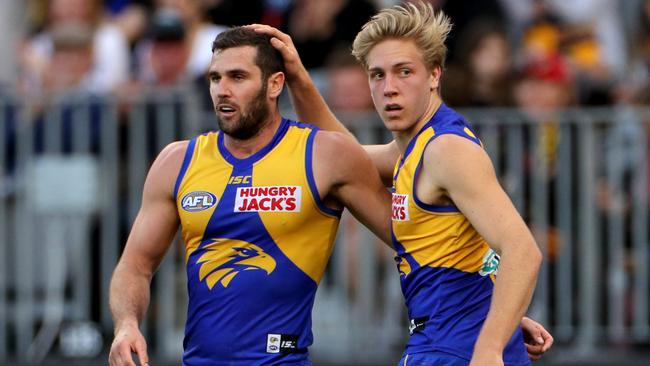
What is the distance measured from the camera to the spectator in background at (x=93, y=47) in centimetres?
1227

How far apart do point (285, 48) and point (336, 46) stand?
211 inches

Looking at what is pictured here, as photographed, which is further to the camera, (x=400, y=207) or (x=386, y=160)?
(x=386, y=160)

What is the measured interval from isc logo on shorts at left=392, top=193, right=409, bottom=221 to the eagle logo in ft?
2.29

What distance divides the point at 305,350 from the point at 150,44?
592 centimetres

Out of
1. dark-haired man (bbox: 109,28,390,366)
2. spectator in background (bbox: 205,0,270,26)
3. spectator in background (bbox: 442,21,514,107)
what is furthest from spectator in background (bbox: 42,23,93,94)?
dark-haired man (bbox: 109,28,390,366)

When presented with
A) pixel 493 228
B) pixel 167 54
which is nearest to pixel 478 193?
Answer: pixel 493 228

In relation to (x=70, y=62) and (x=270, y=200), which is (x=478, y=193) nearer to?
(x=270, y=200)

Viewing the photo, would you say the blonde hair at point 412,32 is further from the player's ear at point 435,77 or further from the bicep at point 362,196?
the bicep at point 362,196

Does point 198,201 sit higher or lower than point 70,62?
lower

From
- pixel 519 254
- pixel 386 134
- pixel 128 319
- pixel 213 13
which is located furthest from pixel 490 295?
pixel 213 13

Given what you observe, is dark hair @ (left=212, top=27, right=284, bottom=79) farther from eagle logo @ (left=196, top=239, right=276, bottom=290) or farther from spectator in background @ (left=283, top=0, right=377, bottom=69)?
spectator in background @ (left=283, top=0, right=377, bottom=69)

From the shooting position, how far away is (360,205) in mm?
6754

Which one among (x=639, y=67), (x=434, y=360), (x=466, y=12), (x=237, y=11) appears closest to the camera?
(x=434, y=360)

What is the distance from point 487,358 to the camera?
18.5 feet
